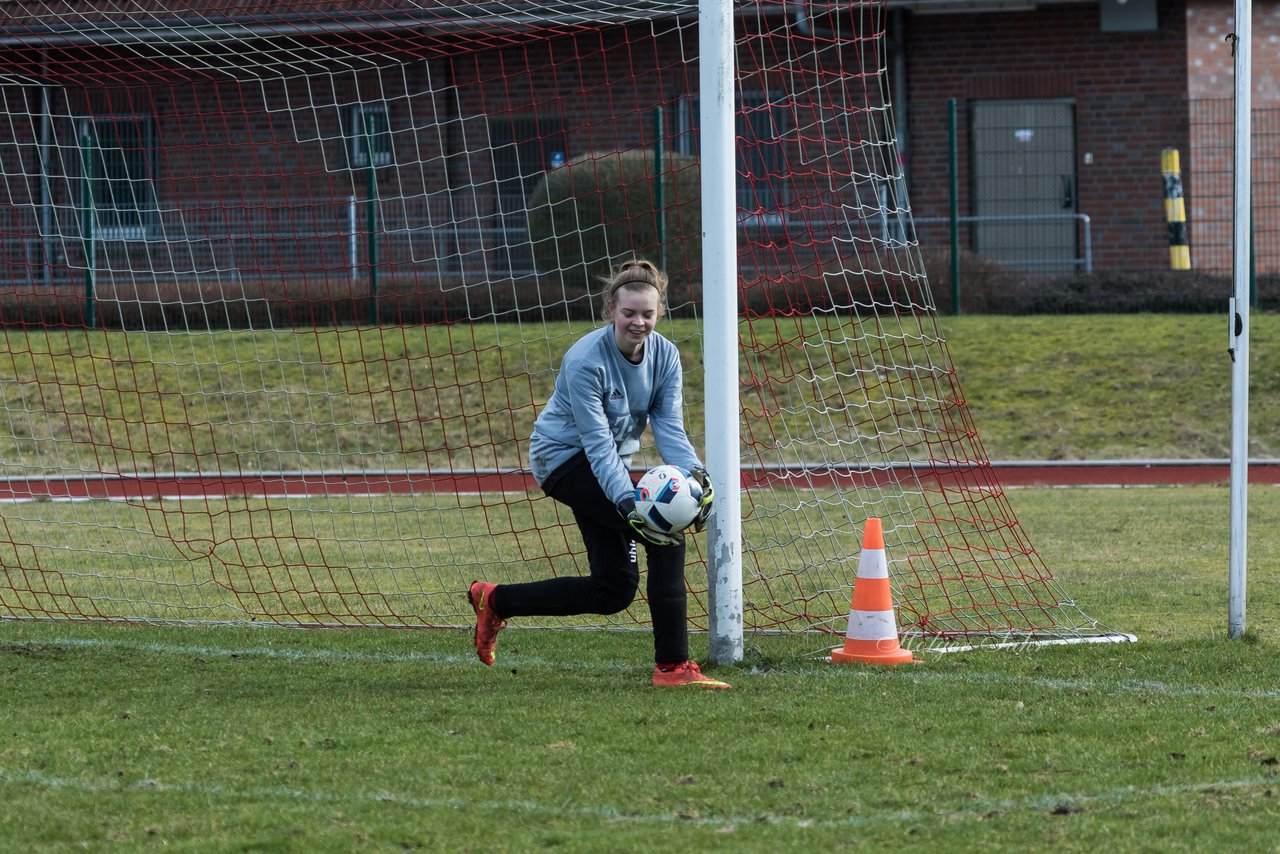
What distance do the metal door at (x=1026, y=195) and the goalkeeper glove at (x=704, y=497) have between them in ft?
44.1

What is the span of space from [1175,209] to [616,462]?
14.7 m

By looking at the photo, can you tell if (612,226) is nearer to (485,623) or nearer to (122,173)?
(122,173)

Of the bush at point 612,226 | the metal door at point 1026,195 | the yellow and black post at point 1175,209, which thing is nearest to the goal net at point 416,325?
the bush at point 612,226

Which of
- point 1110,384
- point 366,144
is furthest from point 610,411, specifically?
point 366,144

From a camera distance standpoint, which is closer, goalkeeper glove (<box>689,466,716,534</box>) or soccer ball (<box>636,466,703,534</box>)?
soccer ball (<box>636,466,703,534</box>)

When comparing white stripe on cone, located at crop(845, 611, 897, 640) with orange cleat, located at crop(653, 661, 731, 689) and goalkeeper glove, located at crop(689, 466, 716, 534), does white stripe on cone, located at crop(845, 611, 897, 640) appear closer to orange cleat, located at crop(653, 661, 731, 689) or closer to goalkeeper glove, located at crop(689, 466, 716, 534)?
orange cleat, located at crop(653, 661, 731, 689)

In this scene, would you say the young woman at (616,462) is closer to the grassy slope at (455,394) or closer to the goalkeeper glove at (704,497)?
the goalkeeper glove at (704,497)

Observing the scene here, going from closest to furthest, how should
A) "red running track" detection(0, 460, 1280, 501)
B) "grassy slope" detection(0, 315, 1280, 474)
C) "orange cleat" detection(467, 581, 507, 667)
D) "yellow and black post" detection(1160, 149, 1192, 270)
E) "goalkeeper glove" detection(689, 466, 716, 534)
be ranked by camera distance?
"goalkeeper glove" detection(689, 466, 716, 534)
"orange cleat" detection(467, 581, 507, 667)
"red running track" detection(0, 460, 1280, 501)
"grassy slope" detection(0, 315, 1280, 474)
"yellow and black post" detection(1160, 149, 1192, 270)

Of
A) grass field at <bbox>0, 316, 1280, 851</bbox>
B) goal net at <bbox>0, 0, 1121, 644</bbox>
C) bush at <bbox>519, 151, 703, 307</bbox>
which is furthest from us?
bush at <bbox>519, 151, 703, 307</bbox>

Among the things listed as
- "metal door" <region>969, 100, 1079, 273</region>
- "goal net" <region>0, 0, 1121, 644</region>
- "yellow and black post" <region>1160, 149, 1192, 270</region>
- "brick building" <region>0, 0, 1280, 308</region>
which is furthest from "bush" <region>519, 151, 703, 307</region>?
"yellow and black post" <region>1160, 149, 1192, 270</region>

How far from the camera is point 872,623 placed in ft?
19.6

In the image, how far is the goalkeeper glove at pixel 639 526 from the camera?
529 cm

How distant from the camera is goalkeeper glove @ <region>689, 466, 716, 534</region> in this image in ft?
17.6

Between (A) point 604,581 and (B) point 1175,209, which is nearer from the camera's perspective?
(A) point 604,581
